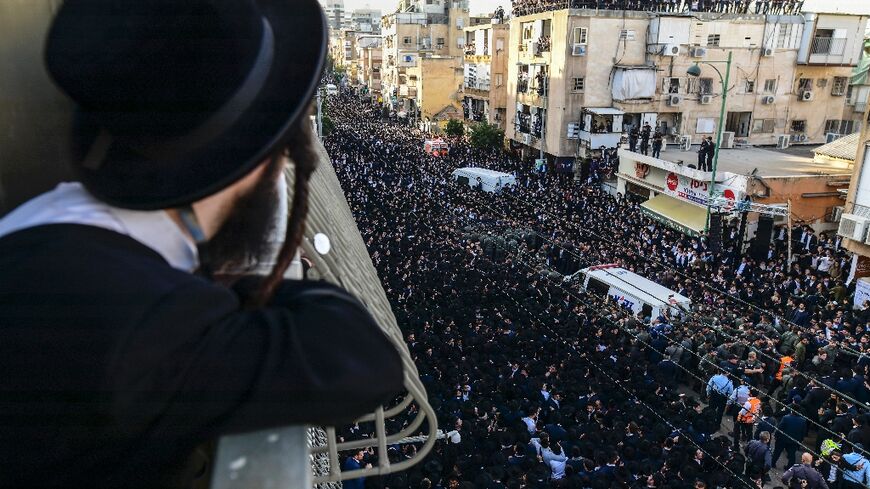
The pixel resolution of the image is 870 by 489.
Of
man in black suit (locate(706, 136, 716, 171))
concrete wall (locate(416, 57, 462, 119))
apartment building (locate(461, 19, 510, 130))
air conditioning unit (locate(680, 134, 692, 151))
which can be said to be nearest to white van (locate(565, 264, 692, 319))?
man in black suit (locate(706, 136, 716, 171))

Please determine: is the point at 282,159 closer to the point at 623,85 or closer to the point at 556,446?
the point at 556,446

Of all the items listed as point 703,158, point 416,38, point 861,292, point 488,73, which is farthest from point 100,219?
point 416,38

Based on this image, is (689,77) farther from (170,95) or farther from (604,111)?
(170,95)

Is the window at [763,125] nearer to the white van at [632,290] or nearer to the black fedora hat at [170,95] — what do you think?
the white van at [632,290]

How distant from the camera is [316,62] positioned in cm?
104

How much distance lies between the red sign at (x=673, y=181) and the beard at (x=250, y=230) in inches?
893

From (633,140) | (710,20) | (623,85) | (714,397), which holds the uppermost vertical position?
(710,20)

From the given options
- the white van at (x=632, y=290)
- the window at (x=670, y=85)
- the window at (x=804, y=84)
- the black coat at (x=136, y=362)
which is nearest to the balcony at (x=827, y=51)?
the window at (x=804, y=84)

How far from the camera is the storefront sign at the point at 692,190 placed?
784 inches

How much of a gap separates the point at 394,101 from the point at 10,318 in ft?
200

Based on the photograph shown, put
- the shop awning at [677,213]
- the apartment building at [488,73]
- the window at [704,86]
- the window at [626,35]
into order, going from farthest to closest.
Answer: the apartment building at [488,73] < the window at [704,86] < the window at [626,35] < the shop awning at [677,213]

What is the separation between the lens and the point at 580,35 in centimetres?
2831

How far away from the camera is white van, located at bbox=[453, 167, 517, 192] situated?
26.3m

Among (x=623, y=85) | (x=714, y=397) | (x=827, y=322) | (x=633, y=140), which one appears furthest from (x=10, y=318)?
(x=623, y=85)
